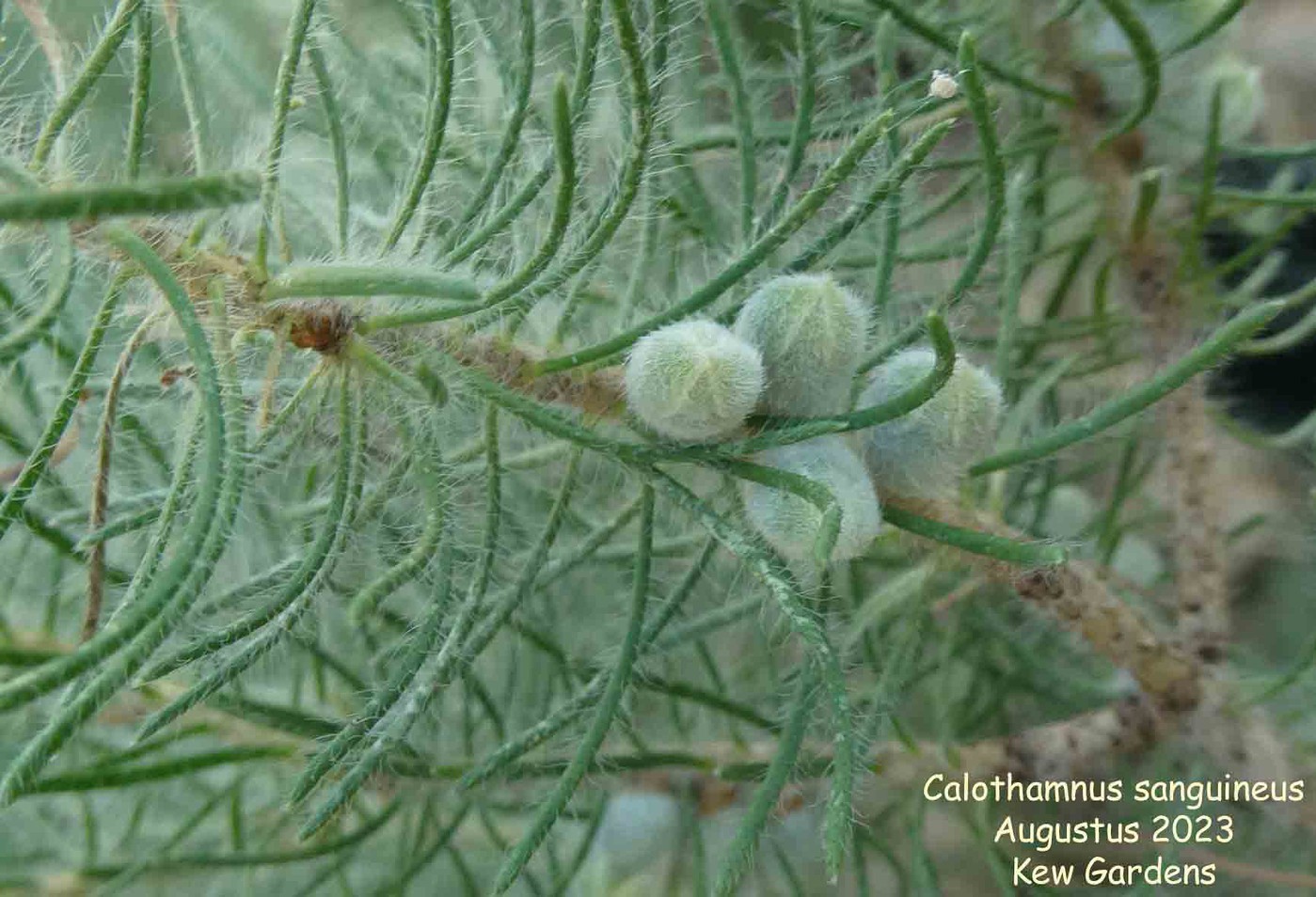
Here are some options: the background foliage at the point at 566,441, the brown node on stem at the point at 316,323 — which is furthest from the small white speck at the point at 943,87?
the brown node on stem at the point at 316,323

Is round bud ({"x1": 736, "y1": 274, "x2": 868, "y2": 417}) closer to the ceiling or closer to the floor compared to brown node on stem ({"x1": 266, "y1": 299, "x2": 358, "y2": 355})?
closer to the floor

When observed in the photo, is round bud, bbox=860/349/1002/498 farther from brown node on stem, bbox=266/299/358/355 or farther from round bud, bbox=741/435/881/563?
brown node on stem, bbox=266/299/358/355

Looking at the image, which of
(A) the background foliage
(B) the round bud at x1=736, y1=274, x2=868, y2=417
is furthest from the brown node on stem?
(B) the round bud at x1=736, y1=274, x2=868, y2=417

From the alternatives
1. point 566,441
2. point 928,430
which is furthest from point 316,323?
point 928,430

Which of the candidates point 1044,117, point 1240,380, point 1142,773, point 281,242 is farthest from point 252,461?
point 1240,380

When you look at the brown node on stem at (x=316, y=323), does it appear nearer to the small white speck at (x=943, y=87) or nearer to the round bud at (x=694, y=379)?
the round bud at (x=694, y=379)

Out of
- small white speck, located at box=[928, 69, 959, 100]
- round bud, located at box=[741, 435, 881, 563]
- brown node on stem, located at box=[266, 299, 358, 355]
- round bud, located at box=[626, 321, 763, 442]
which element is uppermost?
small white speck, located at box=[928, 69, 959, 100]
